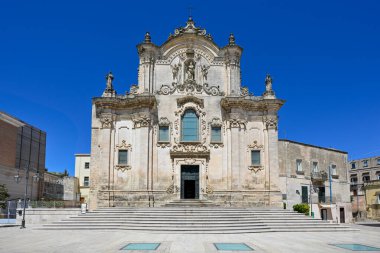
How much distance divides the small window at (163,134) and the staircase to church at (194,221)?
21.9 feet

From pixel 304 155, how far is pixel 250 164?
405 inches

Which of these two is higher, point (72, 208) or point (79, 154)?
point (79, 154)

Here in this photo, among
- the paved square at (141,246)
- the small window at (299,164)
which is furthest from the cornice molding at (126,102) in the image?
the paved square at (141,246)

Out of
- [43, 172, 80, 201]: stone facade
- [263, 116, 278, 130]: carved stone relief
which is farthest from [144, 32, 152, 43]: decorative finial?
[43, 172, 80, 201]: stone facade

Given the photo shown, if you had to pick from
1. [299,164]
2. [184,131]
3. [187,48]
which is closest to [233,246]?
[184,131]

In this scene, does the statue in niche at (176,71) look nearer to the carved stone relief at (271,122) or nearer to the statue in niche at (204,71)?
the statue in niche at (204,71)

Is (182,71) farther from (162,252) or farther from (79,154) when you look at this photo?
(79,154)

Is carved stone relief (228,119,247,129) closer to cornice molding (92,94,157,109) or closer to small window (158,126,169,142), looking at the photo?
small window (158,126,169,142)

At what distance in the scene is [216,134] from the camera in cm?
3053

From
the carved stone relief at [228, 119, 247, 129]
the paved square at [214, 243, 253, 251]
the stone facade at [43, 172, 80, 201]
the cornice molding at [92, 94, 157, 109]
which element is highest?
the cornice molding at [92, 94, 157, 109]

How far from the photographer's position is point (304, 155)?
3828 centimetres

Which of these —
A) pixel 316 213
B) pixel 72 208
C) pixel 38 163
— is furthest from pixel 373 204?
pixel 38 163

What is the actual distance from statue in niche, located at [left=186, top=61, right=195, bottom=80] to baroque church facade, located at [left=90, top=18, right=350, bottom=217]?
0.08m

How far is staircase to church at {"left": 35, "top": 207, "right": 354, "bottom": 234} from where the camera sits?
2141cm
